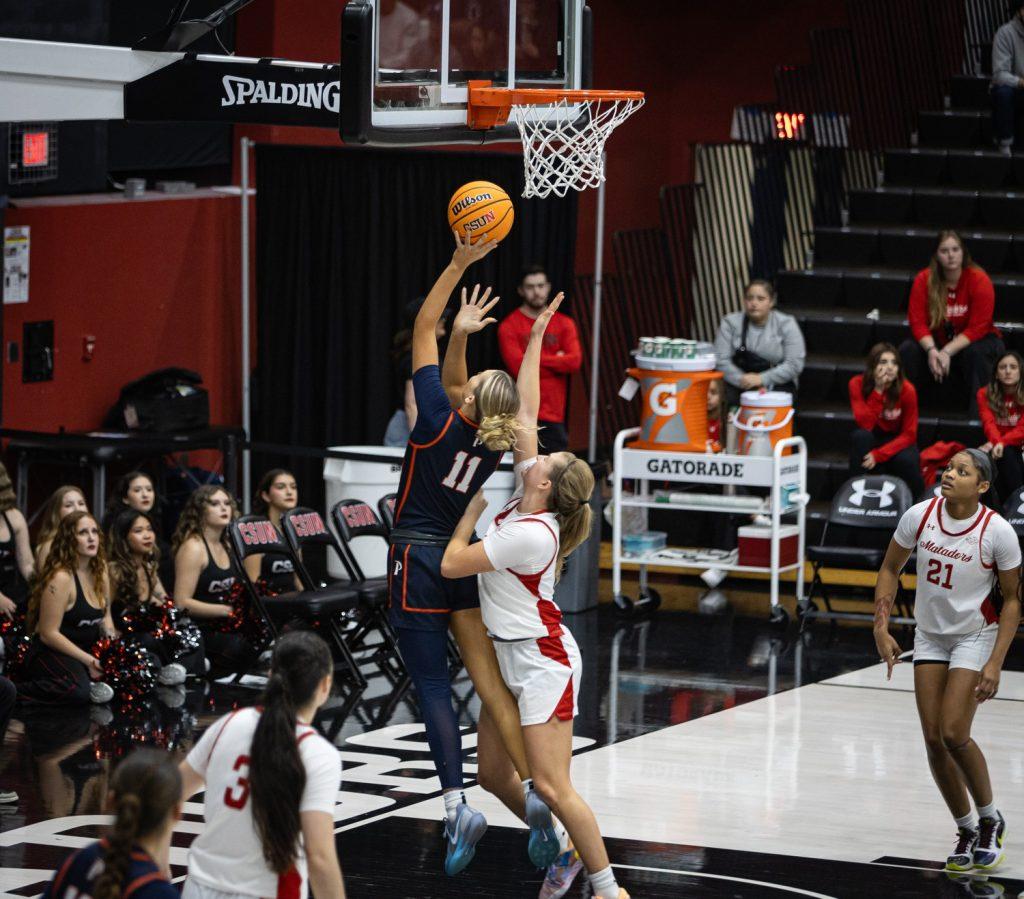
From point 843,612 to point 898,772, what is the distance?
330 cm

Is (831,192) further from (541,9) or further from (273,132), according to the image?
(541,9)

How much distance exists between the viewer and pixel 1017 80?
46.6ft

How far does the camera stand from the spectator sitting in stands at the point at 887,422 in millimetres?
11094

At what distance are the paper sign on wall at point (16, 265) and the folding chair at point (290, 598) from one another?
2.79 meters

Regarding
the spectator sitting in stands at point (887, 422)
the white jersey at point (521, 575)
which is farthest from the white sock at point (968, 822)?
the spectator sitting in stands at point (887, 422)

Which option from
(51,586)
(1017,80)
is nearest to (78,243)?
(51,586)

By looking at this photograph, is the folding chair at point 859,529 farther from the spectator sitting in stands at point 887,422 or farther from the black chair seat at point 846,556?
the spectator sitting in stands at point 887,422

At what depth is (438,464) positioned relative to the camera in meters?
6.02

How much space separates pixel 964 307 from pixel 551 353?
9.34ft

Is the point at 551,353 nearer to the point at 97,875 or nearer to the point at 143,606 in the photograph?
the point at 143,606

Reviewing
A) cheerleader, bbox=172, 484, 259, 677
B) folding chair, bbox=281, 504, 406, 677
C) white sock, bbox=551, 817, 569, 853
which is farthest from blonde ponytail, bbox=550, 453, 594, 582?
cheerleader, bbox=172, 484, 259, 677

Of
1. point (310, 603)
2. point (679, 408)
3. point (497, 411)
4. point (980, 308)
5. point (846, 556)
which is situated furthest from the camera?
point (980, 308)

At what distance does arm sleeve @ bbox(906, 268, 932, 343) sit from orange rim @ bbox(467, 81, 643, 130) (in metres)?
4.91

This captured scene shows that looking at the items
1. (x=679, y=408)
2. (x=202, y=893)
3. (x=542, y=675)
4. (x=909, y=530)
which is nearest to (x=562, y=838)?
(x=542, y=675)
